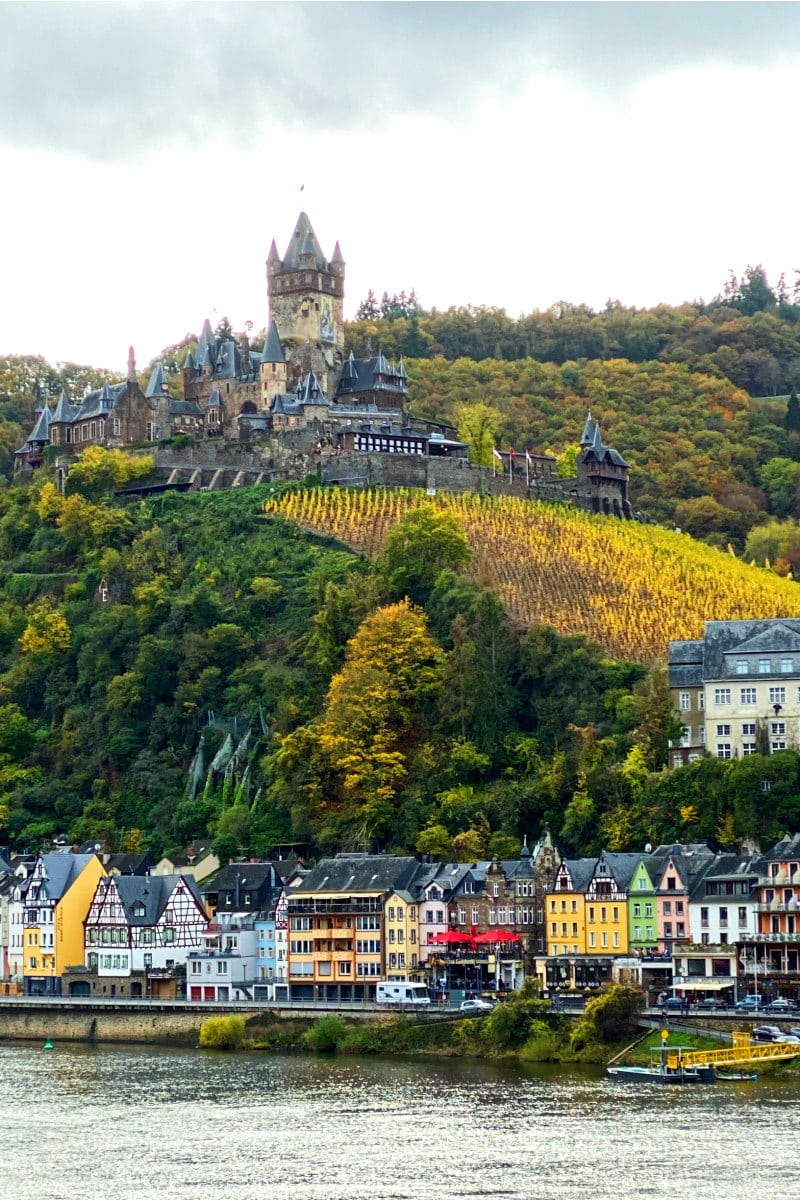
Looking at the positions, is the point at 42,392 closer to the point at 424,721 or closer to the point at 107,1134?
the point at 424,721

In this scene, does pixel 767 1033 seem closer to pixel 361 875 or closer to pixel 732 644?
pixel 361 875

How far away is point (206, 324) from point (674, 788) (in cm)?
8055

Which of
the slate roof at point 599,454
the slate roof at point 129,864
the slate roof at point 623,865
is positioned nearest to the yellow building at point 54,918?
the slate roof at point 129,864

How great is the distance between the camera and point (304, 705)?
11981 cm

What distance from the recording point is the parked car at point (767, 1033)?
259 ft

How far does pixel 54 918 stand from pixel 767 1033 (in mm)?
40269

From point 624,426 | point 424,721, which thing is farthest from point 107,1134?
point 624,426

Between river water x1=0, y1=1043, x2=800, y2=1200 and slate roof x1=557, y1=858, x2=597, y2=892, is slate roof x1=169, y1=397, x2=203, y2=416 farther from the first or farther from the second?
river water x1=0, y1=1043, x2=800, y2=1200

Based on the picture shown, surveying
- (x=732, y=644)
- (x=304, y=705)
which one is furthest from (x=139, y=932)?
(x=732, y=644)

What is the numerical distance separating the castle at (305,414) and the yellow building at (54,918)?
139ft

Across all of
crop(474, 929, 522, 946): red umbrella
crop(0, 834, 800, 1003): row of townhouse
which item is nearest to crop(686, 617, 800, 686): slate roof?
crop(0, 834, 800, 1003): row of townhouse

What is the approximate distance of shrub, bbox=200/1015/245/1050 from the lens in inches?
3629

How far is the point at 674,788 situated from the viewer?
98.9 meters

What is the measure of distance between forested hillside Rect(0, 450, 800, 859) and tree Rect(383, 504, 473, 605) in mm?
122
